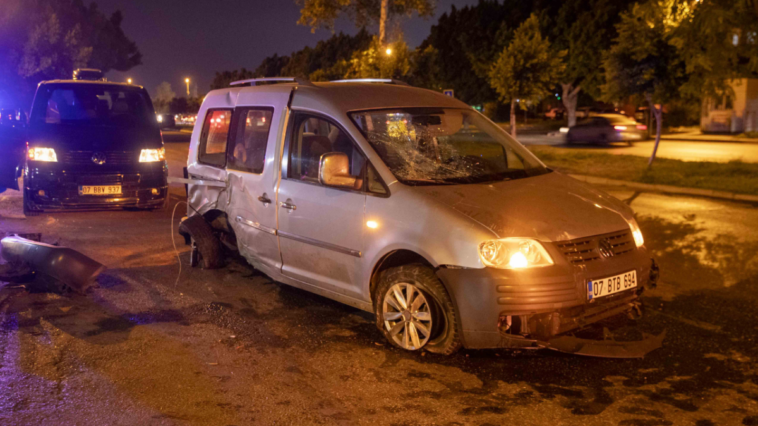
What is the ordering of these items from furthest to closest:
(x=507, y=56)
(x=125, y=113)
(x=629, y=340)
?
(x=507, y=56) < (x=125, y=113) < (x=629, y=340)

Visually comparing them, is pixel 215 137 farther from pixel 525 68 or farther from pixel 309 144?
pixel 525 68

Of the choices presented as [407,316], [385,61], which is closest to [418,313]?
[407,316]

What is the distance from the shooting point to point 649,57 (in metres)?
16.8

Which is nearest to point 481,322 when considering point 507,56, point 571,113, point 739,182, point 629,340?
point 629,340

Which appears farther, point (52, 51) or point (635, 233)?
point (52, 51)

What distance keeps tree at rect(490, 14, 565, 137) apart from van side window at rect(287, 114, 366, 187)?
16605 millimetres

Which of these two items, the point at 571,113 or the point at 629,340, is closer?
the point at 629,340

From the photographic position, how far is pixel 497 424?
357 centimetres

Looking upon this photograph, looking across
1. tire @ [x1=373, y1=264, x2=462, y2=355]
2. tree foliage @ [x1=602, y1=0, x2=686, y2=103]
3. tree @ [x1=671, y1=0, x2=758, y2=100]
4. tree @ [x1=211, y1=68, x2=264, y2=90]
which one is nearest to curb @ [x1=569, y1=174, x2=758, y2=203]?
tree @ [x1=671, y1=0, x2=758, y2=100]

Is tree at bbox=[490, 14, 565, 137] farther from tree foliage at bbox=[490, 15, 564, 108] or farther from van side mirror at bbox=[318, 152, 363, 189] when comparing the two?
van side mirror at bbox=[318, 152, 363, 189]

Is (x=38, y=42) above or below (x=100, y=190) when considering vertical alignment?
above

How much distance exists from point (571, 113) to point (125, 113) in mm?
42186

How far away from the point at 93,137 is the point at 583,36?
41.8 metres

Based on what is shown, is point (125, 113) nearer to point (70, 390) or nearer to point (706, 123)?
point (70, 390)
